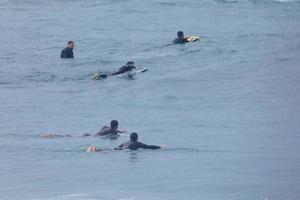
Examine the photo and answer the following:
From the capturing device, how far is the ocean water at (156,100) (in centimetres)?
2219

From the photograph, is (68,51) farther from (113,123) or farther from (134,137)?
(134,137)

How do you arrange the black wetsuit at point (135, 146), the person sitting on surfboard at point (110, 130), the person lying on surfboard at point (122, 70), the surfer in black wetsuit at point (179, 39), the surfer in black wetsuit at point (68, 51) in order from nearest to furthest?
the black wetsuit at point (135, 146)
the person sitting on surfboard at point (110, 130)
the person lying on surfboard at point (122, 70)
the surfer in black wetsuit at point (68, 51)
the surfer in black wetsuit at point (179, 39)

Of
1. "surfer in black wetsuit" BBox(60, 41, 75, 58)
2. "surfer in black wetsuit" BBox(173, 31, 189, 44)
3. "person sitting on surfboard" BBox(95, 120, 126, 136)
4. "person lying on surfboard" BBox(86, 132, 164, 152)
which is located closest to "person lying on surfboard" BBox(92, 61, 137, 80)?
"surfer in black wetsuit" BBox(60, 41, 75, 58)

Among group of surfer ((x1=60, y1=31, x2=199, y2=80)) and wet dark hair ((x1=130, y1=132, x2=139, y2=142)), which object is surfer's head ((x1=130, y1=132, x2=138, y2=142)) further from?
group of surfer ((x1=60, y1=31, x2=199, y2=80))

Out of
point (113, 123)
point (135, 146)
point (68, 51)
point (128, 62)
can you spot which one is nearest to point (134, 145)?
point (135, 146)

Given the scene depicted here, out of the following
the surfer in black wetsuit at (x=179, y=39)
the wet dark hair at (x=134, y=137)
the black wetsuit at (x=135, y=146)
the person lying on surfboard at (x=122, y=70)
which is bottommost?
the black wetsuit at (x=135, y=146)

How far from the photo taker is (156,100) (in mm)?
34125

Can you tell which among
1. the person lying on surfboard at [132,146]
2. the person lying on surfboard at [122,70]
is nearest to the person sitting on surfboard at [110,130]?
the person lying on surfboard at [132,146]

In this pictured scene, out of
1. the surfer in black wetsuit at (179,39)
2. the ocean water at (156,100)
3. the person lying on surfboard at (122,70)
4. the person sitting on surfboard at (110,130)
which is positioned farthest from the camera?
the surfer in black wetsuit at (179,39)

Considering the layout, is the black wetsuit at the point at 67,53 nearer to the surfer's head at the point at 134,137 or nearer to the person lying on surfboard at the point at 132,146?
the person lying on surfboard at the point at 132,146

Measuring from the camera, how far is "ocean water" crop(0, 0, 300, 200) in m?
22.2

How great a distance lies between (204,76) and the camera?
3734 cm

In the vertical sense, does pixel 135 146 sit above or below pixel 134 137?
below

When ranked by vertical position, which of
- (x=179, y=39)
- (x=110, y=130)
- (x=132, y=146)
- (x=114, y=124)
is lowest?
(x=132, y=146)
